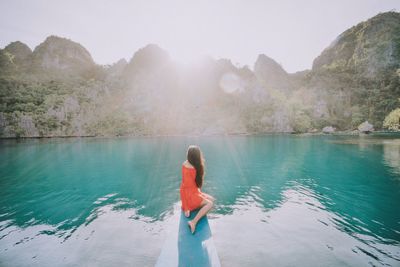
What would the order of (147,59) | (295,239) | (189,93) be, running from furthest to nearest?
1. (147,59)
2. (189,93)
3. (295,239)

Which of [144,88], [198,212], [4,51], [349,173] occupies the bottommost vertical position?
[349,173]

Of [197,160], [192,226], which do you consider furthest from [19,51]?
[192,226]

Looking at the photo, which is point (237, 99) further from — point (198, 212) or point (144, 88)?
point (198, 212)

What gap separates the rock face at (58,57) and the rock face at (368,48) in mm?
201264

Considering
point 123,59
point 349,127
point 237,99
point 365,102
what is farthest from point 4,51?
point 365,102

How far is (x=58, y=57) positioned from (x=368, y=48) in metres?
233

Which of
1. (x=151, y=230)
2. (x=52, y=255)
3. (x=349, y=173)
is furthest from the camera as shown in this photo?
(x=349, y=173)

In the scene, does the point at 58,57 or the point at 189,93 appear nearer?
the point at 189,93

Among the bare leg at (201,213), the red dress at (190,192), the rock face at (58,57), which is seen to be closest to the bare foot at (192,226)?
the bare leg at (201,213)

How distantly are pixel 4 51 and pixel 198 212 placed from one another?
720ft

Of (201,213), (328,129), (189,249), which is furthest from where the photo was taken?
(328,129)

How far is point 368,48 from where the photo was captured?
144 m

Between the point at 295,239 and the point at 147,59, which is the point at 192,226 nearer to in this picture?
the point at 295,239

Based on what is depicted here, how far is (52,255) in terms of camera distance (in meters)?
7.55
